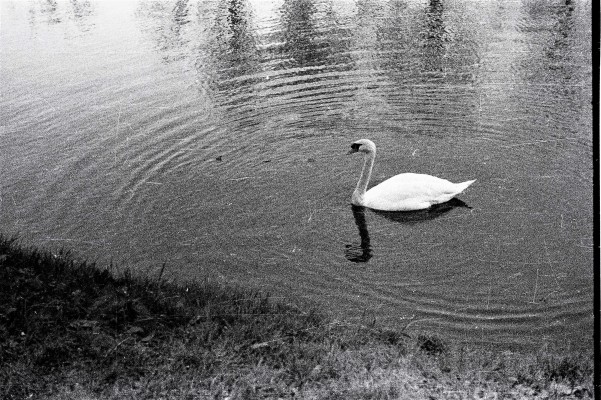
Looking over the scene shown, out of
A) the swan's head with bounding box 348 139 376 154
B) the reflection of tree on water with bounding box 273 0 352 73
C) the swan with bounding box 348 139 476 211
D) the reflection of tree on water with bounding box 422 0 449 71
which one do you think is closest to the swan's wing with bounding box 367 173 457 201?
the swan with bounding box 348 139 476 211

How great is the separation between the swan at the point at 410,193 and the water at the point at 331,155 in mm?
221

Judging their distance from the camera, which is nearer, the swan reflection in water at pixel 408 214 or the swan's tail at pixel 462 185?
the swan reflection in water at pixel 408 214

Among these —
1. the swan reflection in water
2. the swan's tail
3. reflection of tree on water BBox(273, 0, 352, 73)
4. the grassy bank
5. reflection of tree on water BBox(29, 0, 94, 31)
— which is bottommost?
the swan reflection in water

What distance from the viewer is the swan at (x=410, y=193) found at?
11.3m

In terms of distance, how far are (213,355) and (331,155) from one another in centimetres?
712

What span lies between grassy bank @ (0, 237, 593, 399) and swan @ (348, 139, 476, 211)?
3877 mm

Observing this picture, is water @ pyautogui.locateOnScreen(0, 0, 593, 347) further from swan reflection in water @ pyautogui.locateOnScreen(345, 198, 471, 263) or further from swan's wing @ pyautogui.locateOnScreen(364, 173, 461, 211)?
swan's wing @ pyautogui.locateOnScreen(364, 173, 461, 211)

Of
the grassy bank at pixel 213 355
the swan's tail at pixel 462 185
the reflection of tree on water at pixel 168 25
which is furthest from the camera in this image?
the reflection of tree on water at pixel 168 25

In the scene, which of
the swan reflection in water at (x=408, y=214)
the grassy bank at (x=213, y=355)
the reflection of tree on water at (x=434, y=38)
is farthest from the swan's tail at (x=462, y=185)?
the reflection of tree on water at (x=434, y=38)

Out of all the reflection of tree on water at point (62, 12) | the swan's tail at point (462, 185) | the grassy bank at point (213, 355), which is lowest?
the swan's tail at point (462, 185)

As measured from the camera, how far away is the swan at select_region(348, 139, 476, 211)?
1127 cm

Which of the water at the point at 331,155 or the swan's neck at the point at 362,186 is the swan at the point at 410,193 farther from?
the water at the point at 331,155

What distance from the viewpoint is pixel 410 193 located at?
1125 cm

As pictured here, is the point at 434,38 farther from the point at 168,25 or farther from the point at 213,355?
the point at 213,355
